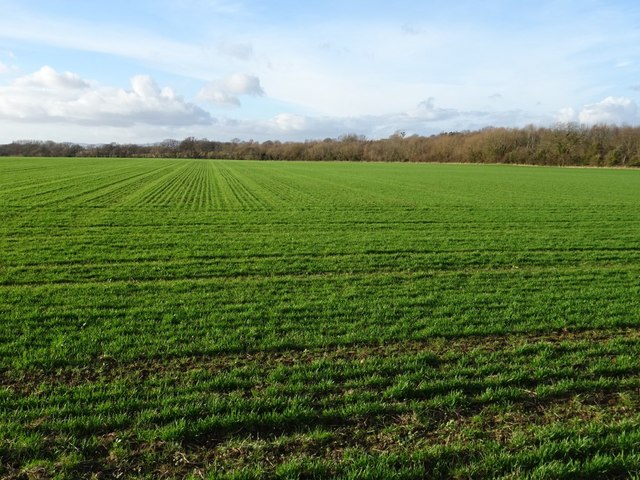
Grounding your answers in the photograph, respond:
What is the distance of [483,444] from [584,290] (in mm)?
8218

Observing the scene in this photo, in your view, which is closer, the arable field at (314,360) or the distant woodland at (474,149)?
the arable field at (314,360)

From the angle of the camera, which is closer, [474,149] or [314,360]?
[314,360]

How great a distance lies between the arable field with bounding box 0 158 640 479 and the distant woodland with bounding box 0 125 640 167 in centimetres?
11491

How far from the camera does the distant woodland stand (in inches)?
4564

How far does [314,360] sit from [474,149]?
139 meters


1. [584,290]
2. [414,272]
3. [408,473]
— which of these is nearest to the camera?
[408,473]

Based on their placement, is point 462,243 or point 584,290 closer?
point 584,290

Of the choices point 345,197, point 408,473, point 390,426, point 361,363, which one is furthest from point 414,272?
point 345,197

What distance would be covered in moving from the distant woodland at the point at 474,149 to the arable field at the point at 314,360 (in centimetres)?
11491

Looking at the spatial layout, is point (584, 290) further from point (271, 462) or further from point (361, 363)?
point (271, 462)

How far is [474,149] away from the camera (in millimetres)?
136125

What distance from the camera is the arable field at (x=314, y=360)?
508 centimetres

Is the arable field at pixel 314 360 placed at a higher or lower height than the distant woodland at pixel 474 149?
lower

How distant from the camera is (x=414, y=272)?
535 inches
